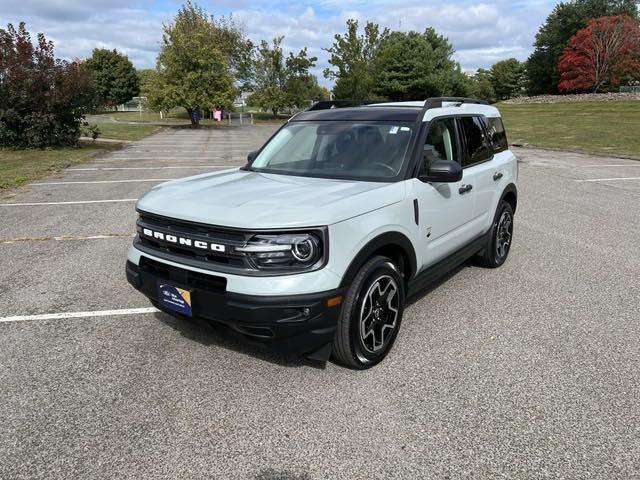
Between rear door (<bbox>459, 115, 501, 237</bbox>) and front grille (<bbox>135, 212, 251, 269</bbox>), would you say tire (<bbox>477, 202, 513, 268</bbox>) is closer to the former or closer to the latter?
rear door (<bbox>459, 115, 501, 237</bbox>)

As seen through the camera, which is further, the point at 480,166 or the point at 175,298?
the point at 480,166

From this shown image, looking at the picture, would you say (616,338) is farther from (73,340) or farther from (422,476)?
(73,340)

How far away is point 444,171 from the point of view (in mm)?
3555

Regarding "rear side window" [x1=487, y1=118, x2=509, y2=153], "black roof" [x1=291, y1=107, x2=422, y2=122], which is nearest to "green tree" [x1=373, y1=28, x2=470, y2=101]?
"rear side window" [x1=487, y1=118, x2=509, y2=153]

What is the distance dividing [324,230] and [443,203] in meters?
1.53

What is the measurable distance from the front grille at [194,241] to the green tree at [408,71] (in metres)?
46.3

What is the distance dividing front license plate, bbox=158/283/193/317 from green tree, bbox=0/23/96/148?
622 inches

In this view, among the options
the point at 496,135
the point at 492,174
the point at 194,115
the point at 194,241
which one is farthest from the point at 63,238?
the point at 194,115

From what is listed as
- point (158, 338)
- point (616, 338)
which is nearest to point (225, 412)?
point (158, 338)

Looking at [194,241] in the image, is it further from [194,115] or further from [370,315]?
[194,115]

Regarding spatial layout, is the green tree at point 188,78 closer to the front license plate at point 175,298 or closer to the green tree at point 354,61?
the green tree at point 354,61

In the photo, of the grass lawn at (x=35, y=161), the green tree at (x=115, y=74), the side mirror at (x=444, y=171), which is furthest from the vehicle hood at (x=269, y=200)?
the green tree at (x=115, y=74)

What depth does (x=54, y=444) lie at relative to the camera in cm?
258

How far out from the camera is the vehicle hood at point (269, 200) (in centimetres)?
283
